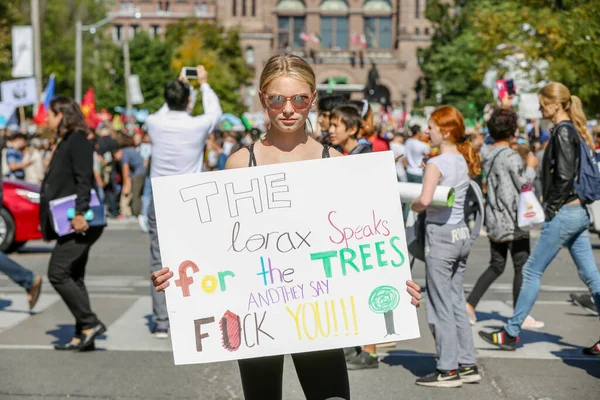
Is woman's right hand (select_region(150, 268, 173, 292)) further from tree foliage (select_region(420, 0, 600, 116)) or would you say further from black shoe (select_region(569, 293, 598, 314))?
tree foliage (select_region(420, 0, 600, 116))

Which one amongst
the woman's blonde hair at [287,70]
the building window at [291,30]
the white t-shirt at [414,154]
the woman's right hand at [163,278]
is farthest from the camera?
the building window at [291,30]

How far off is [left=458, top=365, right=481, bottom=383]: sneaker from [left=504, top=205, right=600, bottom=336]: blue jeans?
3.04ft

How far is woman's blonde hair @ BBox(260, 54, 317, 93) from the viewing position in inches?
151

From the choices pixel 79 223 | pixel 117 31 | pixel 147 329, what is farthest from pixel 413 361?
pixel 117 31

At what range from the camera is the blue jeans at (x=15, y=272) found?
321 inches

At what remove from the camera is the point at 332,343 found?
12.3 feet

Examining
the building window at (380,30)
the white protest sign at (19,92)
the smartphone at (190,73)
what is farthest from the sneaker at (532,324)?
the building window at (380,30)

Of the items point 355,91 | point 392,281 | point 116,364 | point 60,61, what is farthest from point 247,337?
point 355,91

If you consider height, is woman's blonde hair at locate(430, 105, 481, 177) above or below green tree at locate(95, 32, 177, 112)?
below

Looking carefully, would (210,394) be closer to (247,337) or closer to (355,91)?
(247,337)

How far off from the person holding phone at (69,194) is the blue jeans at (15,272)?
896 mm

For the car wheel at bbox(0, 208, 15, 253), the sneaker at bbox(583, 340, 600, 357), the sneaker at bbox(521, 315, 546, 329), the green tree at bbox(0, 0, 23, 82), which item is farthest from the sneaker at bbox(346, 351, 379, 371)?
the green tree at bbox(0, 0, 23, 82)

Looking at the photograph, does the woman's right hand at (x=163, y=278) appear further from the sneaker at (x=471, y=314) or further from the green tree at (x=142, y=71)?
the green tree at (x=142, y=71)

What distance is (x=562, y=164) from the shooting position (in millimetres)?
7004
